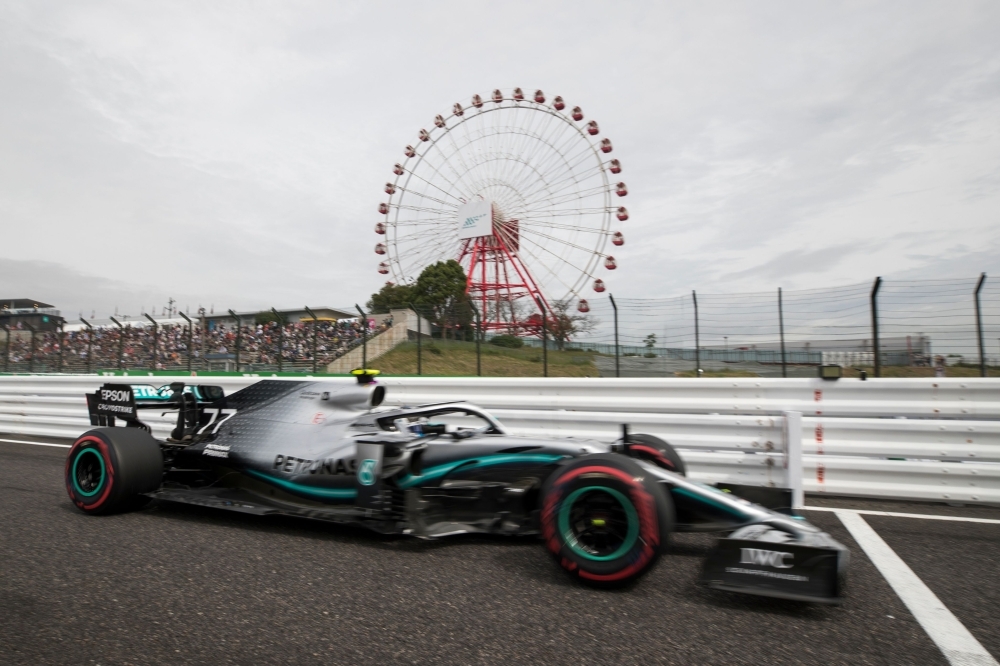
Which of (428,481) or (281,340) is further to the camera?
(281,340)

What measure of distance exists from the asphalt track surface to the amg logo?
204 mm

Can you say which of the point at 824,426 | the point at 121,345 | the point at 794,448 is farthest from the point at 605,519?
the point at 121,345

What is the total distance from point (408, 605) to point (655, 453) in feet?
6.95

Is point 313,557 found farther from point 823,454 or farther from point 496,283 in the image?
point 496,283

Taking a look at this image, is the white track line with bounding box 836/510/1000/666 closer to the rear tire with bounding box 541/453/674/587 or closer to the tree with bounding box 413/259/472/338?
the rear tire with bounding box 541/453/674/587

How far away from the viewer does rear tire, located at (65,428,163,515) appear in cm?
458

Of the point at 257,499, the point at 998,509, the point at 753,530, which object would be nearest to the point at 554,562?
the point at 753,530

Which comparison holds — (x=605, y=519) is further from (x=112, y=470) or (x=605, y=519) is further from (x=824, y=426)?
(x=112, y=470)

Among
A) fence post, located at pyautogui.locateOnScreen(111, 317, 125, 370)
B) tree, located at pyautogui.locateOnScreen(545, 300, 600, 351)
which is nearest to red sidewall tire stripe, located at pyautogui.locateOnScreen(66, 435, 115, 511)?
tree, located at pyautogui.locateOnScreen(545, 300, 600, 351)

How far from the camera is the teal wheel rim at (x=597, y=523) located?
319 centimetres

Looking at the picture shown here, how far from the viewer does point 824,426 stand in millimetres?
5551

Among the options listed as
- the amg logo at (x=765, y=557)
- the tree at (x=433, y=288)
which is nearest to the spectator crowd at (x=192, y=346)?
the amg logo at (x=765, y=557)

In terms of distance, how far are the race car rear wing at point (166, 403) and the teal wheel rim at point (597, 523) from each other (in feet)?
10.3

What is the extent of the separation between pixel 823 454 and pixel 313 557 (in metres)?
4.25
